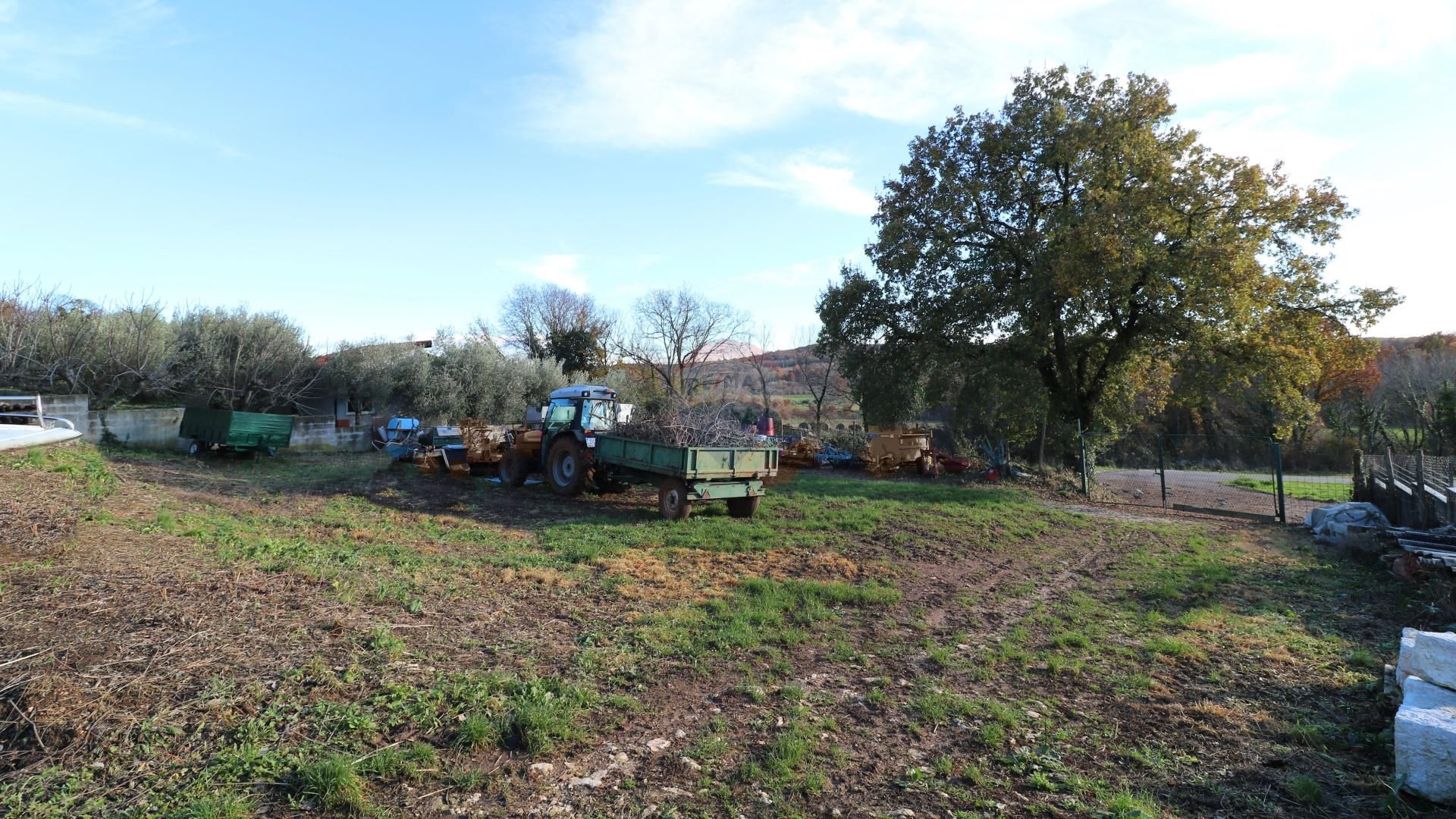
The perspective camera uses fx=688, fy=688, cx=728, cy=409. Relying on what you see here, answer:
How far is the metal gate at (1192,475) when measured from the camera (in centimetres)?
1441

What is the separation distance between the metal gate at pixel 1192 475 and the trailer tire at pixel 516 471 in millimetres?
12558

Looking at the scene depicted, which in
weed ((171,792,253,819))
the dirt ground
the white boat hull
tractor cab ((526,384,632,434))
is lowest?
the dirt ground

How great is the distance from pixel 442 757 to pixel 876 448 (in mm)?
16725

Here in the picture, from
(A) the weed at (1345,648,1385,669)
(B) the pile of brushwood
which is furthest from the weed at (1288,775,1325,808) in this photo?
(B) the pile of brushwood

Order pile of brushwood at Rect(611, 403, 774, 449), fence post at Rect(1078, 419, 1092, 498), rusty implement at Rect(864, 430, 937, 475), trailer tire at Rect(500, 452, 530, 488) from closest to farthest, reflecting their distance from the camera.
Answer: pile of brushwood at Rect(611, 403, 774, 449)
trailer tire at Rect(500, 452, 530, 488)
fence post at Rect(1078, 419, 1092, 498)
rusty implement at Rect(864, 430, 937, 475)

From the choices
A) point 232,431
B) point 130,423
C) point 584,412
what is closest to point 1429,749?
point 584,412

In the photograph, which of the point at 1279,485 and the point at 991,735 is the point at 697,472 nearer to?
the point at 991,735

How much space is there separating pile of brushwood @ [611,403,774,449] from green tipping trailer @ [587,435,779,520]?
21 centimetres

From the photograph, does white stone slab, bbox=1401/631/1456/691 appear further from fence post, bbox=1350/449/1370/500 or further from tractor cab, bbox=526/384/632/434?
fence post, bbox=1350/449/1370/500

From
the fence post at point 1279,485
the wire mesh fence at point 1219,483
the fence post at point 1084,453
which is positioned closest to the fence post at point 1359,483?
the wire mesh fence at point 1219,483

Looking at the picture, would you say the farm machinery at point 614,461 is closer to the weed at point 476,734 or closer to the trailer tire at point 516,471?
the trailer tire at point 516,471

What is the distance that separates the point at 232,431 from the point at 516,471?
747 cm

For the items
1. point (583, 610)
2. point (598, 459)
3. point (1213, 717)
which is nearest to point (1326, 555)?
point (1213, 717)

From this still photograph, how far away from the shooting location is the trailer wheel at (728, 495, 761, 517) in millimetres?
11573
